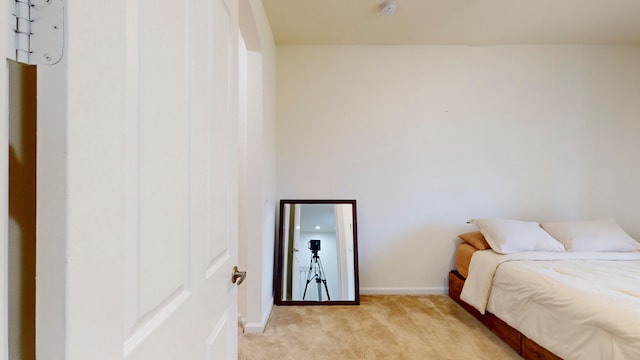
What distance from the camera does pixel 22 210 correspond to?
34 cm

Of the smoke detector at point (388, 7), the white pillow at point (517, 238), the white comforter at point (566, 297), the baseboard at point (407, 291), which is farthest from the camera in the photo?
the baseboard at point (407, 291)

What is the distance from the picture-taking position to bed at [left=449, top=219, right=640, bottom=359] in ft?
5.02

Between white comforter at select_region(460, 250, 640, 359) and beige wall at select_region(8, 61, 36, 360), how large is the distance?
6.82 feet

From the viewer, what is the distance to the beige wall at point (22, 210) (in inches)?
12.9

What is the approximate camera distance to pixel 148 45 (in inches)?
21.7

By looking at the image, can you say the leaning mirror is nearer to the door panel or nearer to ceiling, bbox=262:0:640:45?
ceiling, bbox=262:0:640:45

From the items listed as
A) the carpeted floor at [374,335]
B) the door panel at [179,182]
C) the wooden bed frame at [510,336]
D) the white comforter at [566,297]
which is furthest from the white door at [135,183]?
the wooden bed frame at [510,336]

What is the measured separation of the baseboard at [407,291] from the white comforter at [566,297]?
2.00ft

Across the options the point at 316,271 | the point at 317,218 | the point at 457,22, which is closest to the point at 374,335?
the point at 316,271

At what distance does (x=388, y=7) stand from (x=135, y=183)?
2.50 meters

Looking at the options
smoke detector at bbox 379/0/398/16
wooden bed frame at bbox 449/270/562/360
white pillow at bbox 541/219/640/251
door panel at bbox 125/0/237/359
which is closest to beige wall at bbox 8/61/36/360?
door panel at bbox 125/0/237/359

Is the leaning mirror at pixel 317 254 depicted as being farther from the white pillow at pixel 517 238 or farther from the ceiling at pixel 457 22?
the ceiling at pixel 457 22

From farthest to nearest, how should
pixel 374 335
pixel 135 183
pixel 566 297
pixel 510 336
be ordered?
1. pixel 374 335
2. pixel 510 336
3. pixel 566 297
4. pixel 135 183

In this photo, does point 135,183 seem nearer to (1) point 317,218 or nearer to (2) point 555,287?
(2) point 555,287
